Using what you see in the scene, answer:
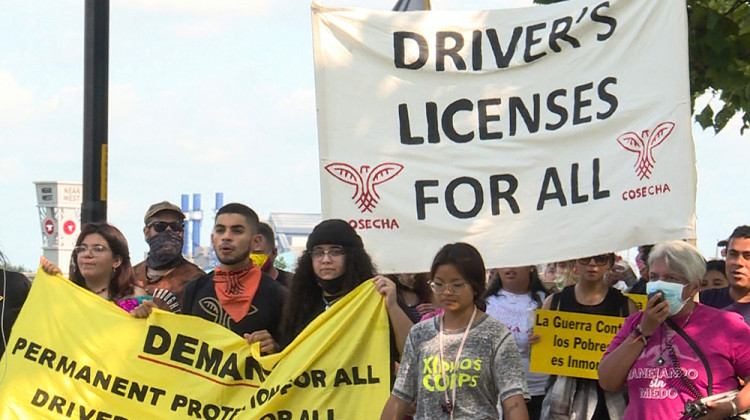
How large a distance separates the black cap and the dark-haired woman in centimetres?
182

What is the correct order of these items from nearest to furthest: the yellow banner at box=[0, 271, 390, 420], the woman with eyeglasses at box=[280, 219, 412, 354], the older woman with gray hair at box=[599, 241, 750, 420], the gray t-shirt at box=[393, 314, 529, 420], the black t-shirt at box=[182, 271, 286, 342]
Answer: the gray t-shirt at box=[393, 314, 529, 420] → the older woman with gray hair at box=[599, 241, 750, 420] → the woman with eyeglasses at box=[280, 219, 412, 354] → the yellow banner at box=[0, 271, 390, 420] → the black t-shirt at box=[182, 271, 286, 342]

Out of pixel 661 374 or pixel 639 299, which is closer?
pixel 661 374

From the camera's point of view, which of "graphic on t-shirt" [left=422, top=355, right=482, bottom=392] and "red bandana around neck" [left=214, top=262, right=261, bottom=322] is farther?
"red bandana around neck" [left=214, top=262, right=261, bottom=322]

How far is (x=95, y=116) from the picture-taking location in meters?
8.49

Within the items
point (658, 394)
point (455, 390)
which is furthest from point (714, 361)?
point (455, 390)

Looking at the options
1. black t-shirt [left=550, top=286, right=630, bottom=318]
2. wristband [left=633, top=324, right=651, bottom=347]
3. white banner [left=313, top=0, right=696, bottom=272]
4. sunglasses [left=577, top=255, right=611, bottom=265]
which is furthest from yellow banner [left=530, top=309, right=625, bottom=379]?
wristband [left=633, top=324, right=651, bottom=347]

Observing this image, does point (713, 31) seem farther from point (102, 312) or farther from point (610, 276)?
point (102, 312)

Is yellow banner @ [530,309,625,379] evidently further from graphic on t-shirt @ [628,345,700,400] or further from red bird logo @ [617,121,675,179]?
graphic on t-shirt @ [628,345,700,400]

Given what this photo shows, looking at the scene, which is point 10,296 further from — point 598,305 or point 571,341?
point 598,305

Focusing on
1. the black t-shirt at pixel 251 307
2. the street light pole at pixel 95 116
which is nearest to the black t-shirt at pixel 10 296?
the street light pole at pixel 95 116

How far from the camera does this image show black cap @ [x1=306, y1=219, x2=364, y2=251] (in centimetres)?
704

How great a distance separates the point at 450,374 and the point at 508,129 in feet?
6.44

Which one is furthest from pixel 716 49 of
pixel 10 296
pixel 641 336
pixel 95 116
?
pixel 10 296

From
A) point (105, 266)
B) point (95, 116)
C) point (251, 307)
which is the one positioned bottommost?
point (251, 307)
